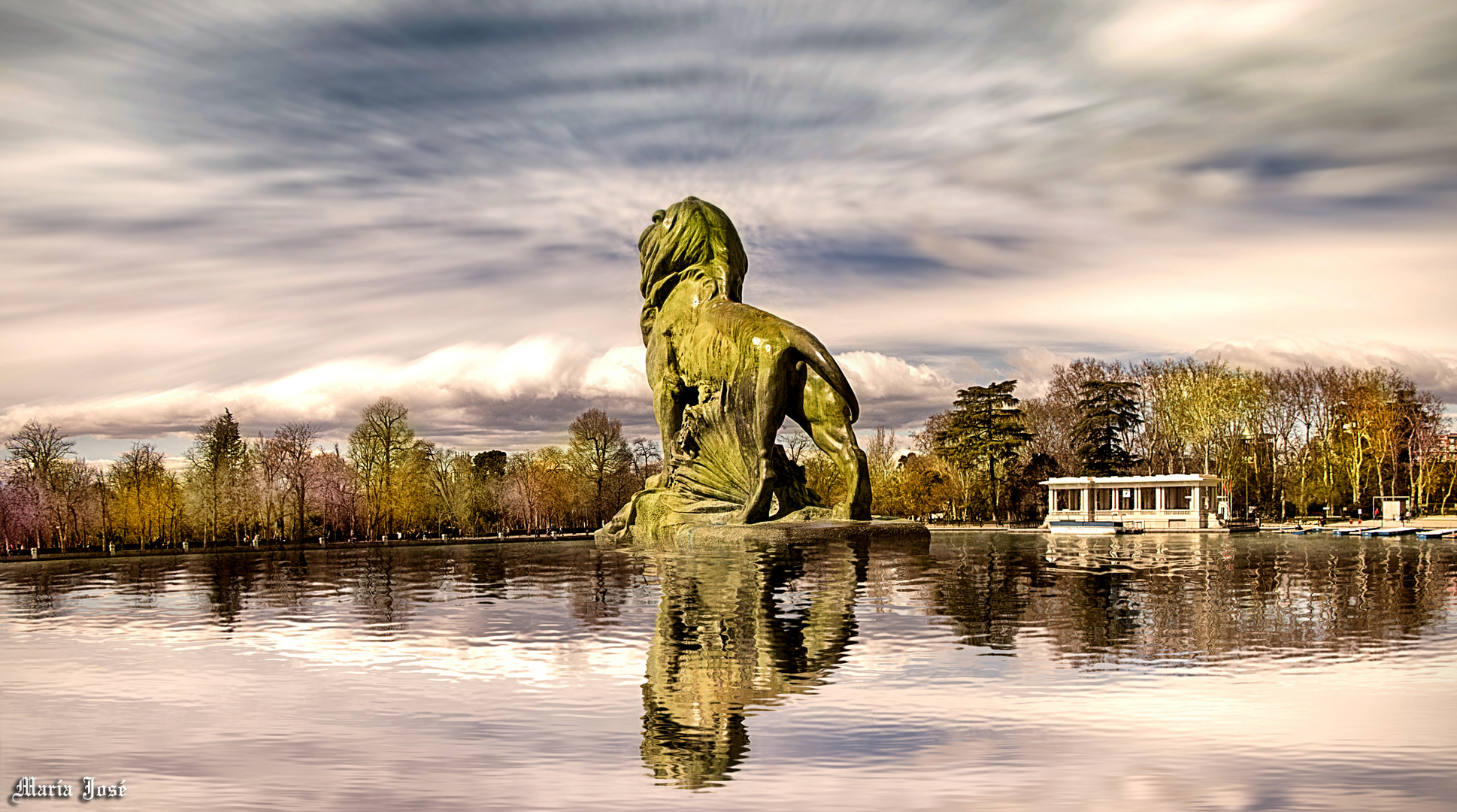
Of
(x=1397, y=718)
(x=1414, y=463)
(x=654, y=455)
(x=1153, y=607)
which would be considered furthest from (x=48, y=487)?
(x=1414, y=463)

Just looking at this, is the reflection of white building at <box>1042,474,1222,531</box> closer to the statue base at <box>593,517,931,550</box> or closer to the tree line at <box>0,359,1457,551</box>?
the tree line at <box>0,359,1457,551</box>

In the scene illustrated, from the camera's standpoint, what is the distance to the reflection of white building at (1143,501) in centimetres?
4750

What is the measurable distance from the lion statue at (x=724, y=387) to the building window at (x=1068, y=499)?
130 ft

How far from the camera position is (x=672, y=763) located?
19.0 ft

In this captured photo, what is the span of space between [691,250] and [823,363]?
3.48m

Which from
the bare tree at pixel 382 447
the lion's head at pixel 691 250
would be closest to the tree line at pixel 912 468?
the bare tree at pixel 382 447

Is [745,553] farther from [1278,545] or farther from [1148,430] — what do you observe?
[1148,430]

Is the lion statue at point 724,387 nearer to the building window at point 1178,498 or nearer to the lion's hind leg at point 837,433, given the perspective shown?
the lion's hind leg at point 837,433

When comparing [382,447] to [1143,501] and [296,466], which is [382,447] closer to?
[296,466]

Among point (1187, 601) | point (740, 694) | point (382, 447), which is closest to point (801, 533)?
point (1187, 601)

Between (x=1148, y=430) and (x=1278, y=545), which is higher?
(x=1148, y=430)

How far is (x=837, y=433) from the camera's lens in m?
15.1

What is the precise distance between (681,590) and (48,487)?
126ft

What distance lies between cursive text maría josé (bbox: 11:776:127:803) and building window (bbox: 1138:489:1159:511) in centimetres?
4986
